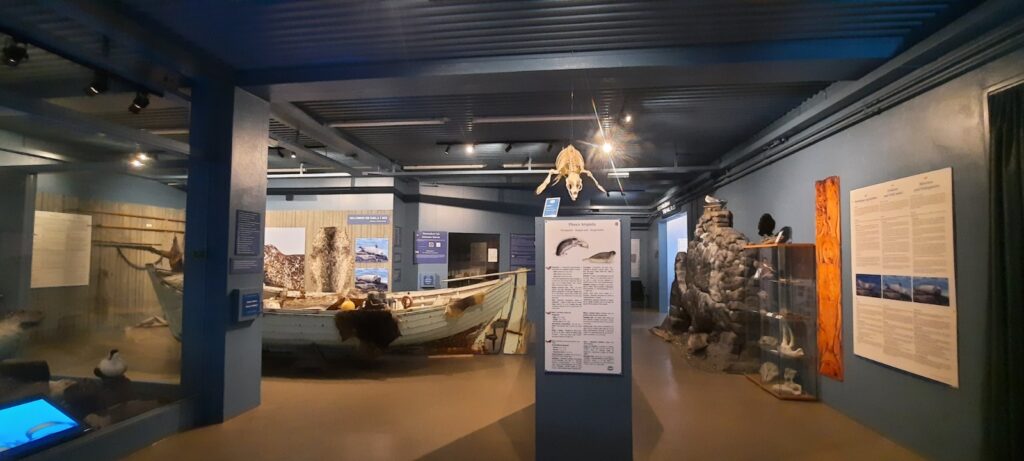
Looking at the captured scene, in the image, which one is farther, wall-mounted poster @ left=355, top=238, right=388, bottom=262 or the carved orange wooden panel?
wall-mounted poster @ left=355, top=238, right=388, bottom=262

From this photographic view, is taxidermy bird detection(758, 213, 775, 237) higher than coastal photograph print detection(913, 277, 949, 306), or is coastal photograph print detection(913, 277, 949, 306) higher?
taxidermy bird detection(758, 213, 775, 237)

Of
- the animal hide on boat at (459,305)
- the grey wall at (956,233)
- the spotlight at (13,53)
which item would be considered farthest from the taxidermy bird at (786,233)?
the spotlight at (13,53)

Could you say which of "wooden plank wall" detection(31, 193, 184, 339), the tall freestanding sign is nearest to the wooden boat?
"wooden plank wall" detection(31, 193, 184, 339)

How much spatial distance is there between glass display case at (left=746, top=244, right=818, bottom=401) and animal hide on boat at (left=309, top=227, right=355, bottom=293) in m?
7.57

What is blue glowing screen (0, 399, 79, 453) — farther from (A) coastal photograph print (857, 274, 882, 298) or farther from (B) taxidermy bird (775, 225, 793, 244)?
(B) taxidermy bird (775, 225, 793, 244)

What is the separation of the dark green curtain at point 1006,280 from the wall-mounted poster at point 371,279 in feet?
28.0

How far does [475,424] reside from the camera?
13.0ft

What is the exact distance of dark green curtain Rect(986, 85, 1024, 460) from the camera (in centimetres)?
256

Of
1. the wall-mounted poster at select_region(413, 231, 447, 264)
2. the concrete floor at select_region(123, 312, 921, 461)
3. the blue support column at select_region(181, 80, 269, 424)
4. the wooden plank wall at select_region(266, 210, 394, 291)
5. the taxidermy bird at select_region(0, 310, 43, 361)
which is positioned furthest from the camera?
the wall-mounted poster at select_region(413, 231, 447, 264)

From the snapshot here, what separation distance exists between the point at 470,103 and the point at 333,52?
1.84m

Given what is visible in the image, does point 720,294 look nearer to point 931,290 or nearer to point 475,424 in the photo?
point 931,290

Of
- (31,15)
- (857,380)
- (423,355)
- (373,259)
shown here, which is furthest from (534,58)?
(373,259)

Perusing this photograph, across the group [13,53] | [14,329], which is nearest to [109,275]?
[14,329]

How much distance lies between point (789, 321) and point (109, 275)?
7.05m
